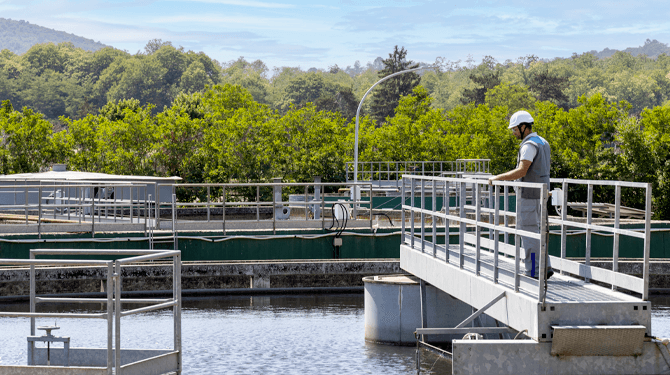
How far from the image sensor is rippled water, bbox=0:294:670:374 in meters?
11.7

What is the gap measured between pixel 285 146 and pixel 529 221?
136ft

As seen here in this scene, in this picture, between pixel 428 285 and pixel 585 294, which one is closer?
pixel 585 294

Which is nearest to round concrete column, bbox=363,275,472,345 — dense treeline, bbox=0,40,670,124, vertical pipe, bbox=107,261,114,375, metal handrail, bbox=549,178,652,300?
metal handrail, bbox=549,178,652,300

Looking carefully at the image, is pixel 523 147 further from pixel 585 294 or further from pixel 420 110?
pixel 420 110

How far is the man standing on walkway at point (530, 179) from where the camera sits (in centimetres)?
816

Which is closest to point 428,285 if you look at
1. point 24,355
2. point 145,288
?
point 24,355

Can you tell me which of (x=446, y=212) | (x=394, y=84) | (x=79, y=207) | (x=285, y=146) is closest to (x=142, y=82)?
(x=394, y=84)

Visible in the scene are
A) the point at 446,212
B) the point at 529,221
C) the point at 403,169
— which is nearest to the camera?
the point at 529,221

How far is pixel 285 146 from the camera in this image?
4925cm

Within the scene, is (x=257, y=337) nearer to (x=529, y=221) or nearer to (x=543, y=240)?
(x=529, y=221)

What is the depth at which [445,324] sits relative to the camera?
12664mm

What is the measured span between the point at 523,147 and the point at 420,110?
49156 millimetres

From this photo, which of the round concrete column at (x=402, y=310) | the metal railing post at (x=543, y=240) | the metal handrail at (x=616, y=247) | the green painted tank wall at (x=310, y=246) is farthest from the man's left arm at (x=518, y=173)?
the green painted tank wall at (x=310, y=246)

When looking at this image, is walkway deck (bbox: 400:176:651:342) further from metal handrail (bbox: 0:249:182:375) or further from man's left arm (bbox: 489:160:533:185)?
metal handrail (bbox: 0:249:182:375)
